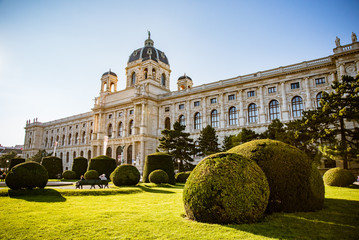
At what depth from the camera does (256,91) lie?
36.1 metres

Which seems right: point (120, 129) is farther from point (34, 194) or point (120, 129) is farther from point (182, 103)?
point (34, 194)

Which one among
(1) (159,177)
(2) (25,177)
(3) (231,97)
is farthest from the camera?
(3) (231,97)

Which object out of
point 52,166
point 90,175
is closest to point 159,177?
point 90,175

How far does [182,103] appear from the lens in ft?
143

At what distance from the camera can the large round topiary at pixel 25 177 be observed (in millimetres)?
11664

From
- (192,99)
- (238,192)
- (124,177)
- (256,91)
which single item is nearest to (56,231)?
(238,192)

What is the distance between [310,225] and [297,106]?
30.3 meters

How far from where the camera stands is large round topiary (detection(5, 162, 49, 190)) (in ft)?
38.3

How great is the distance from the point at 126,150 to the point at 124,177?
3042 centimetres

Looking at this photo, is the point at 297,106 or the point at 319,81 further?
the point at 297,106

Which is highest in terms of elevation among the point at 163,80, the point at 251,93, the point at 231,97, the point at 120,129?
the point at 163,80

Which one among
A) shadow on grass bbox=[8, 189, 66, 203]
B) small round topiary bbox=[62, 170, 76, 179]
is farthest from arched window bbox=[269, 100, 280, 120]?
shadow on grass bbox=[8, 189, 66, 203]

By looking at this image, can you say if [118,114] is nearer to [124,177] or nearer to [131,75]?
[131,75]

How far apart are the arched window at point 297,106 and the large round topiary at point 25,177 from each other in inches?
1247
